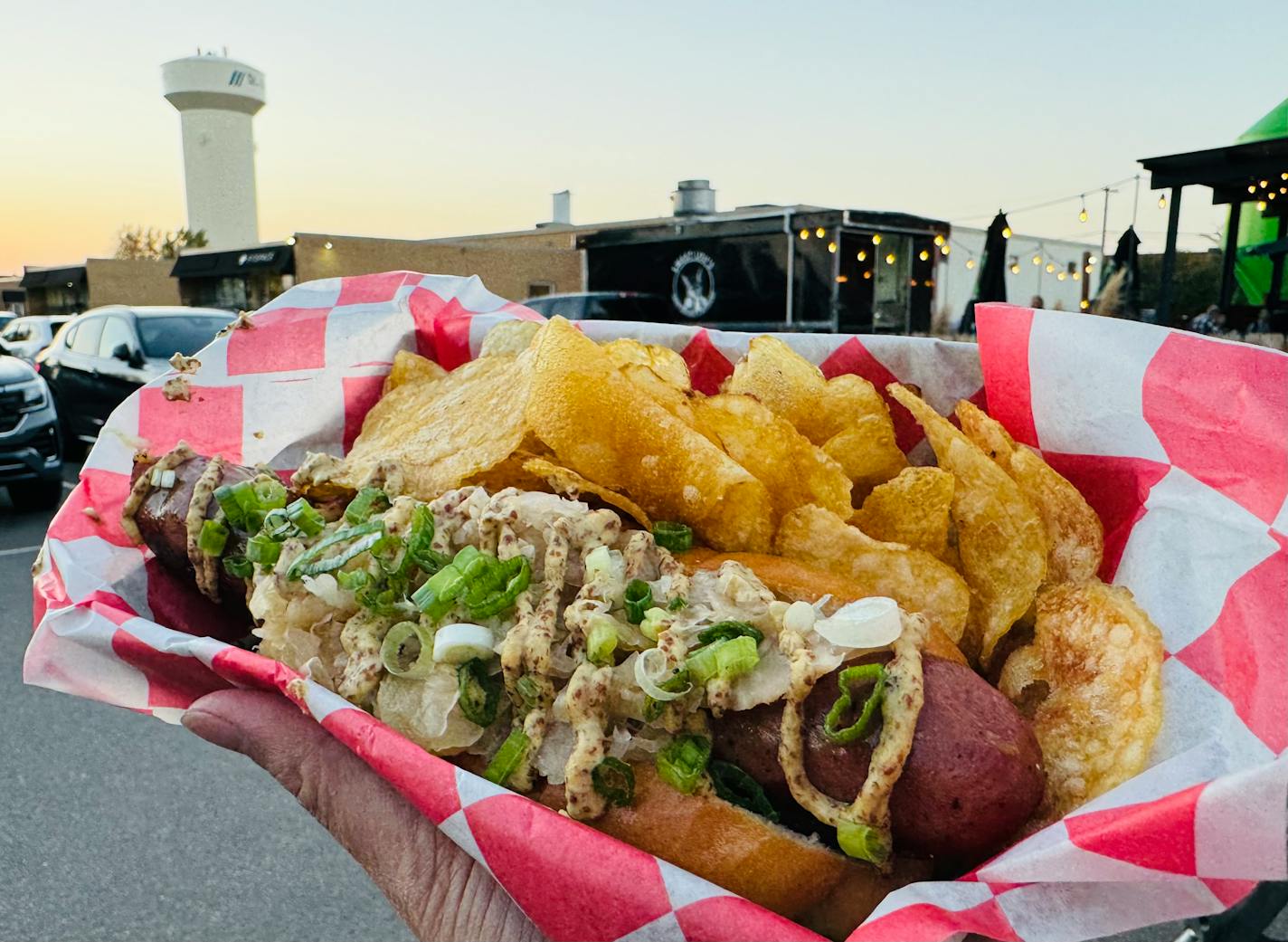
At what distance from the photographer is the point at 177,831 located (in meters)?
3.10

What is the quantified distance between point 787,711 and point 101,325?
9.59 m

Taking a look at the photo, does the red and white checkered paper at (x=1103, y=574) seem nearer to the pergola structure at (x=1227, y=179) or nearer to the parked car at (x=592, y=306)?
the parked car at (x=592, y=306)

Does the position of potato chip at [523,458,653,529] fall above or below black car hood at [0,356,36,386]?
above

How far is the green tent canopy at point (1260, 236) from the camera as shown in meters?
16.3

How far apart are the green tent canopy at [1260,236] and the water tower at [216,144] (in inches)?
2109

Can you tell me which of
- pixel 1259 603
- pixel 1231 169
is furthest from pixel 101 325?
pixel 1231 169

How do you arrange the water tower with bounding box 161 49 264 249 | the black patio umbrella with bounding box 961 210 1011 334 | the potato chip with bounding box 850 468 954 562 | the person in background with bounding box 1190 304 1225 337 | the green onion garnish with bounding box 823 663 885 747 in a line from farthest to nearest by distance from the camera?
the water tower with bounding box 161 49 264 249 → the black patio umbrella with bounding box 961 210 1011 334 → the person in background with bounding box 1190 304 1225 337 → the potato chip with bounding box 850 468 954 562 → the green onion garnish with bounding box 823 663 885 747

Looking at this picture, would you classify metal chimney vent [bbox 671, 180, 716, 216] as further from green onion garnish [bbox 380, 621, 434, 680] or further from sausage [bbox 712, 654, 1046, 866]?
sausage [bbox 712, 654, 1046, 866]

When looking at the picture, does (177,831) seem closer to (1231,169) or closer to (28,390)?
(28,390)

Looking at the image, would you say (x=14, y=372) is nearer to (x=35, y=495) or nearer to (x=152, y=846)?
(x=35, y=495)

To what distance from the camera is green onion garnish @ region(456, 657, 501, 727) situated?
1509 mm

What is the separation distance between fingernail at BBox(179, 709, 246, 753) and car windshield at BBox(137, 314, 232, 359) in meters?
7.35

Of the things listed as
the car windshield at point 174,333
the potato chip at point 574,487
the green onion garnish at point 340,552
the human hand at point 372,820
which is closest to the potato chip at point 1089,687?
the potato chip at point 574,487

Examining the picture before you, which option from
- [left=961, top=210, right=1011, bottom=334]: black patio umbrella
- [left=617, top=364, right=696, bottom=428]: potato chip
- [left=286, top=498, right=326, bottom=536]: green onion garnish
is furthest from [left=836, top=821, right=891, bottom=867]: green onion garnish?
[left=961, top=210, right=1011, bottom=334]: black patio umbrella
